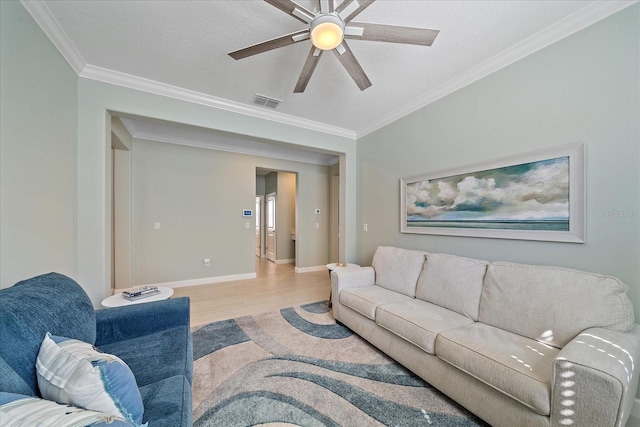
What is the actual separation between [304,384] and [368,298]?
0.94 meters

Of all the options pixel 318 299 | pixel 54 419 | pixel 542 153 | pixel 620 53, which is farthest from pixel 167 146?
pixel 620 53

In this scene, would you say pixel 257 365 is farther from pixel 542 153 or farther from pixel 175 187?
pixel 175 187

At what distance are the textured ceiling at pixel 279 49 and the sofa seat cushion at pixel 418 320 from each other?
2.24 m

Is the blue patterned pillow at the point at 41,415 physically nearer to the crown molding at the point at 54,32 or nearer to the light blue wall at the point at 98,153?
the light blue wall at the point at 98,153

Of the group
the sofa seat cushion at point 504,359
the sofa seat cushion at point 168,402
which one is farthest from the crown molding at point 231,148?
the sofa seat cushion at point 504,359

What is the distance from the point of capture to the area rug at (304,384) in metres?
1.50

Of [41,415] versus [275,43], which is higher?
[275,43]

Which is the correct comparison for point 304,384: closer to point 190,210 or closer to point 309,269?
point 190,210

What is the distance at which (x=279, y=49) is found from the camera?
206 cm

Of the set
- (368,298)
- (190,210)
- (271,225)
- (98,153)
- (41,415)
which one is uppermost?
(98,153)

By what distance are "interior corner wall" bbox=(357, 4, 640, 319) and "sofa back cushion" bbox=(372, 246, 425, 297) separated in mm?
345

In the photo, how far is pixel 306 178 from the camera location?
5641 mm

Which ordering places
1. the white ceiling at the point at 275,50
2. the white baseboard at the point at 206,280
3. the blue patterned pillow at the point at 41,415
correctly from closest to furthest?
the blue patterned pillow at the point at 41,415, the white ceiling at the point at 275,50, the white baseboard at the point at 206,280

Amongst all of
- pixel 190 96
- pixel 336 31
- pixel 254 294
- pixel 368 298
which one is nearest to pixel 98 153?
pixel 190 96
